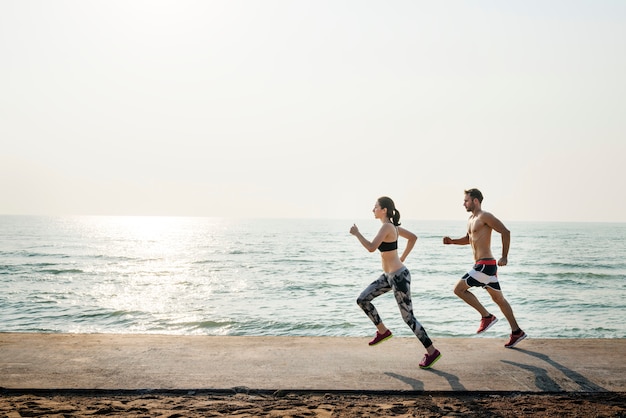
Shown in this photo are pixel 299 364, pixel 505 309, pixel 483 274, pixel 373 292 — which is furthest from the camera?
pixel 505 309

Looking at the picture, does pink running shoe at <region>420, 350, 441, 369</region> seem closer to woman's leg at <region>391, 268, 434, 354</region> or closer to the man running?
woman's leg at <region>391, 268, 434, 354</region>

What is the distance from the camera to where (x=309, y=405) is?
4.68m

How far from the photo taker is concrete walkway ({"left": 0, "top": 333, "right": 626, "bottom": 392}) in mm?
5184

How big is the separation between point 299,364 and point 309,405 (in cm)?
116

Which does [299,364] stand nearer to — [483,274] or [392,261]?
[392,261]

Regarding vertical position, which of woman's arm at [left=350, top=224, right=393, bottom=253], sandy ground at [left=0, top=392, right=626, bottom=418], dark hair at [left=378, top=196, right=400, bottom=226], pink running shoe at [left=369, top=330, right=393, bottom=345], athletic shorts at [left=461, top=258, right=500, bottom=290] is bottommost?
sandy ground at [left=0, top=392, right=626, bottom=418]

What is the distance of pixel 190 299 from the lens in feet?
73.9

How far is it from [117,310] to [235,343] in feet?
45.0

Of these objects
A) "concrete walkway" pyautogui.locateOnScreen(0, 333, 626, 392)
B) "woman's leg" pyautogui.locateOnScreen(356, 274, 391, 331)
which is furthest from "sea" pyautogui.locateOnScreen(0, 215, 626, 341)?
"woman's leg" pyautogui.locateOnScreen(356, 274, 391, 331)

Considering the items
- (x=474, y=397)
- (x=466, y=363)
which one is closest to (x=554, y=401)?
(x=474, y=397)

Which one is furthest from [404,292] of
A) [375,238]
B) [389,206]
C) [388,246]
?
[389,206]

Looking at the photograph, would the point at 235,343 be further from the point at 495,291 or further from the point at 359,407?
the point at 495,291

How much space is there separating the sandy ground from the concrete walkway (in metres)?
0.14

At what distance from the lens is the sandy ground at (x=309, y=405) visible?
176 inches
